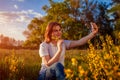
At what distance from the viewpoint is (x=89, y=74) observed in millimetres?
6836

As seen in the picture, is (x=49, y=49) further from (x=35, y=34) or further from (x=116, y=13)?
(x=35, y=34)

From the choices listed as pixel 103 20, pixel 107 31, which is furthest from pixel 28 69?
pixel 103 20

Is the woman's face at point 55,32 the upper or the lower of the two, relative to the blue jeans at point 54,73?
upper

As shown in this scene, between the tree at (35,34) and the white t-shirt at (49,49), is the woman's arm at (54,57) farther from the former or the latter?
the tree at (35,34)

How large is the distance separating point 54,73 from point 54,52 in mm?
443

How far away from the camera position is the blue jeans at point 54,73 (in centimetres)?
479

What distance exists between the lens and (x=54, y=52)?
207 inches

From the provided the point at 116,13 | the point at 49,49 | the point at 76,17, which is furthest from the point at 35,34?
the point at 49,49

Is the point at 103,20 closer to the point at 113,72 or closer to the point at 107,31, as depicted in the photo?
the point at 107,31

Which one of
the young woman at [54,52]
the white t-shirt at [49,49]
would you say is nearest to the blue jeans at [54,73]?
the young woman at [54,52]

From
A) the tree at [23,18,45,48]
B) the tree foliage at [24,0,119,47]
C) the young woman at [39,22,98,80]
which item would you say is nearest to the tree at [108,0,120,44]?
the tree foliage at [24,0,119,47]

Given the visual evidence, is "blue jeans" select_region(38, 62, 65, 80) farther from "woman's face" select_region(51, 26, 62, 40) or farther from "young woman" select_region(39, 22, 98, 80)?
"woman's face" select_region(51, 26, 62, 40)

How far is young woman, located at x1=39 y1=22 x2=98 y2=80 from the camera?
482cm

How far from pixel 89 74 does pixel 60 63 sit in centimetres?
208
